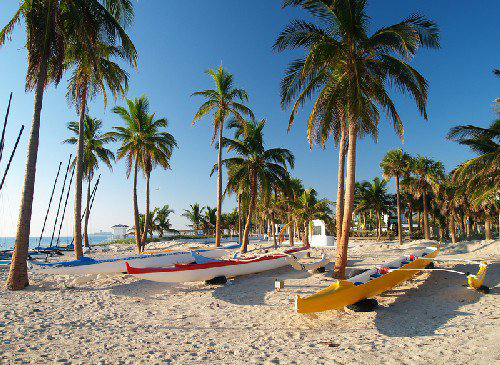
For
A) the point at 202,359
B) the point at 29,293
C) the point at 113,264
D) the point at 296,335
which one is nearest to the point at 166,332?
the point at 202,359

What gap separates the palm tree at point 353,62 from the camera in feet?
31.7

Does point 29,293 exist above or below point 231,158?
below

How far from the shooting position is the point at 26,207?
9.49m

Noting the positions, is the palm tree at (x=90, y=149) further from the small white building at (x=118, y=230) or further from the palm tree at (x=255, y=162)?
the small white building at (x=118, y=230)

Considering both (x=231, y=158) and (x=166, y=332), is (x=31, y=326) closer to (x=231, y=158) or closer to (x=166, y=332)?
(x=166, y=332)

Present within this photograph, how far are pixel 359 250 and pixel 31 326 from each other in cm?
1937

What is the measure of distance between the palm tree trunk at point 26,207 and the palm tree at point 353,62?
26.8ft

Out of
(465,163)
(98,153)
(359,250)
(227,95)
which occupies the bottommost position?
(359,250)

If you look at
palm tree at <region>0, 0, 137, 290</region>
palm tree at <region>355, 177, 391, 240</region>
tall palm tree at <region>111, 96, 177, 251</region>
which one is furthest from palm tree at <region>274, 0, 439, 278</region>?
palm tree at <region>355, 177, 391, 240</region>

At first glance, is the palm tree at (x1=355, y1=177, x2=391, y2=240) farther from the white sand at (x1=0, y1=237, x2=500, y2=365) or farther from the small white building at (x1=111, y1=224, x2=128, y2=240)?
the small white building at (x1=111, y1=224, x2=128, y2=240)

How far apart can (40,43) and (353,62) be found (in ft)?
32.9

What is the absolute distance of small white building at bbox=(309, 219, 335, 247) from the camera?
30.1m

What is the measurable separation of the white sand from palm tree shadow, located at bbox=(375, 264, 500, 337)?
2 cm

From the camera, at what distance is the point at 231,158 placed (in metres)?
20.3
